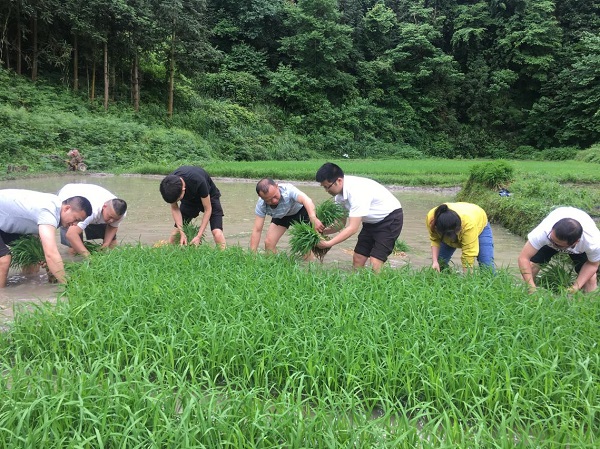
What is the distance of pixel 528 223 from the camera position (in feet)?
25.9

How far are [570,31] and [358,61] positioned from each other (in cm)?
1548

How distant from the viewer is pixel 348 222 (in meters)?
4.74

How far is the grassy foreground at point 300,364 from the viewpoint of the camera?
192 centimetres

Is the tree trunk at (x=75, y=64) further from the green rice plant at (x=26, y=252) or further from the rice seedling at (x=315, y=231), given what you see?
the rice seedling at (x=315, y=231)

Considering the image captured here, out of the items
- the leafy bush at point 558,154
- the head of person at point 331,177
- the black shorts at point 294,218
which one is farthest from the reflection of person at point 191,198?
the leafy bush at point 558,154

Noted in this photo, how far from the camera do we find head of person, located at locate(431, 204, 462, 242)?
13.3ft

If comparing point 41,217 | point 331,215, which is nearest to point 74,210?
point 41,217

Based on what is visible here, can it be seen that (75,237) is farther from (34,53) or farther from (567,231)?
(34,53)

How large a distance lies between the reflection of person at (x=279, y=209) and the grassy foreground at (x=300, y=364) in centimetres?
131

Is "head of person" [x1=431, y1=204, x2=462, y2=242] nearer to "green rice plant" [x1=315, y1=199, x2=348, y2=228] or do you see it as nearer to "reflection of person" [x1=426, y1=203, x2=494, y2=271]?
"reflection of person" [x1=426, y1=203, x2=494, y2=271]

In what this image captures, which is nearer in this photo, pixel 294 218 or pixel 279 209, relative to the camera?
pixel 279 209

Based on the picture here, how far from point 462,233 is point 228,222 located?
558 cm

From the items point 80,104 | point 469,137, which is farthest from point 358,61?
point 80,104

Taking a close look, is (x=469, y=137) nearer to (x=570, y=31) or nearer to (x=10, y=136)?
(x=570, y=31)
